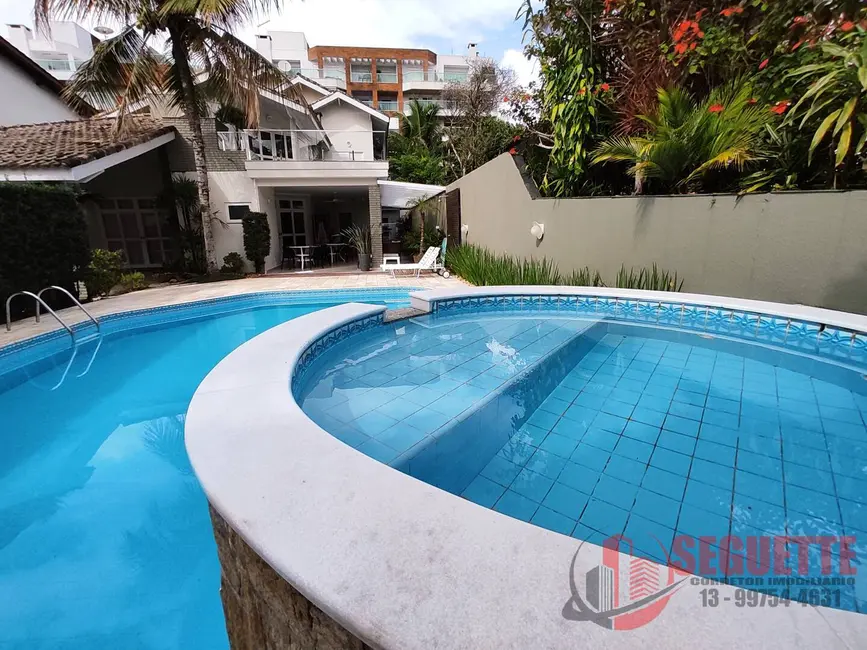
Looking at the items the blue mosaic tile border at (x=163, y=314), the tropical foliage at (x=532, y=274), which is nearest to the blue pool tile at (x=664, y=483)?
the tropical foliage at (x=532, y=274)

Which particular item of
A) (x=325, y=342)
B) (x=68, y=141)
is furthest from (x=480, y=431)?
(x=68, y=141)

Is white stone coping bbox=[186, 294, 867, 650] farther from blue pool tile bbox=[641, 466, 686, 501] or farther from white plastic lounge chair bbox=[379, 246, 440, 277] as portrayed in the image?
white plastic lounge chair bbox=[379, 246, 440, 277]

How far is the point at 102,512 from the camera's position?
3.66 metres

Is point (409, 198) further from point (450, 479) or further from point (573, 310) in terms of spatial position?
point (450, 479)

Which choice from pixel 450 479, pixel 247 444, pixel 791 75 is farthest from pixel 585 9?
pixel 247 444

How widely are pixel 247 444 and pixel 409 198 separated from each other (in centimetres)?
2078

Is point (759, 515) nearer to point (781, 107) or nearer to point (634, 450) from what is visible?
point (634, 450)

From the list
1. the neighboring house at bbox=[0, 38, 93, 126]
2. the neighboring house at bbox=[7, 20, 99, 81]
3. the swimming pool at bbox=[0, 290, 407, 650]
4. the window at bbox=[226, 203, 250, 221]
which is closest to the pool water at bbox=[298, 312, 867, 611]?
the swimming pool at bbox=[0, 290, 407, 650]

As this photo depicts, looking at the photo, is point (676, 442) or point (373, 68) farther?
point (373, 68)

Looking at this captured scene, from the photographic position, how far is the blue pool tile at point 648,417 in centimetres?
429

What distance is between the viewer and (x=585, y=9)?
9.37 m

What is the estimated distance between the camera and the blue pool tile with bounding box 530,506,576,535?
297 cm

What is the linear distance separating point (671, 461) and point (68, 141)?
18188 mm

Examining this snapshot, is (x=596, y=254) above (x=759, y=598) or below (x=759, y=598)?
above
